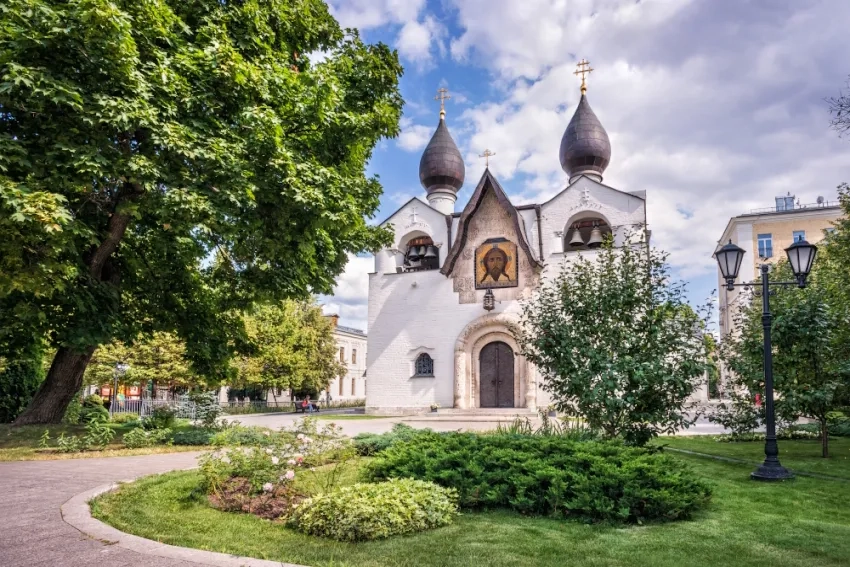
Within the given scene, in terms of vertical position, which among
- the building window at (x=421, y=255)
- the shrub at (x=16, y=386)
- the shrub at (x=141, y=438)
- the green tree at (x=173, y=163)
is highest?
the building window at (x=421, y=255)

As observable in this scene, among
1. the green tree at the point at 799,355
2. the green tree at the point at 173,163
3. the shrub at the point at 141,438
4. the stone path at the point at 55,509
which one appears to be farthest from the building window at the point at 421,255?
the stone path at the point at 55,509

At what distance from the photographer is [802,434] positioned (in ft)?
53.5

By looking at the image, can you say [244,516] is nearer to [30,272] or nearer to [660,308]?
[30,272]

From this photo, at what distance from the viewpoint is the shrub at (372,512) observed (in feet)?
17.2

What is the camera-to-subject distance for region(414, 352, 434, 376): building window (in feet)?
86.9

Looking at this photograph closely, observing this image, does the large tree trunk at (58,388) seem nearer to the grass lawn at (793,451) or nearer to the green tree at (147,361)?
the green tree at (147,361)

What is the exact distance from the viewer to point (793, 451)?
12789 millimetres

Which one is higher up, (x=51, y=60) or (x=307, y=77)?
(x=307, y=77)

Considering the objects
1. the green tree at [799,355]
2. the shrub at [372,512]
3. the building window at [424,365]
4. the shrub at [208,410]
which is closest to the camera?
the shrub at [372,512]

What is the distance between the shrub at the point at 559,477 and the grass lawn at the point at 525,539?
0.70 ft

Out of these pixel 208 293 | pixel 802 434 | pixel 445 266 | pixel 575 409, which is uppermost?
pixel 445 266

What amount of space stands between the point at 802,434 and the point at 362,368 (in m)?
44.6

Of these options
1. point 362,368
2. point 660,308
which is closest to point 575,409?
point 660,308

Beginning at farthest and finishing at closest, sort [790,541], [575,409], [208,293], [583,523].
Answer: [208,293] < [575,409] < [583,523] < [790,541]
